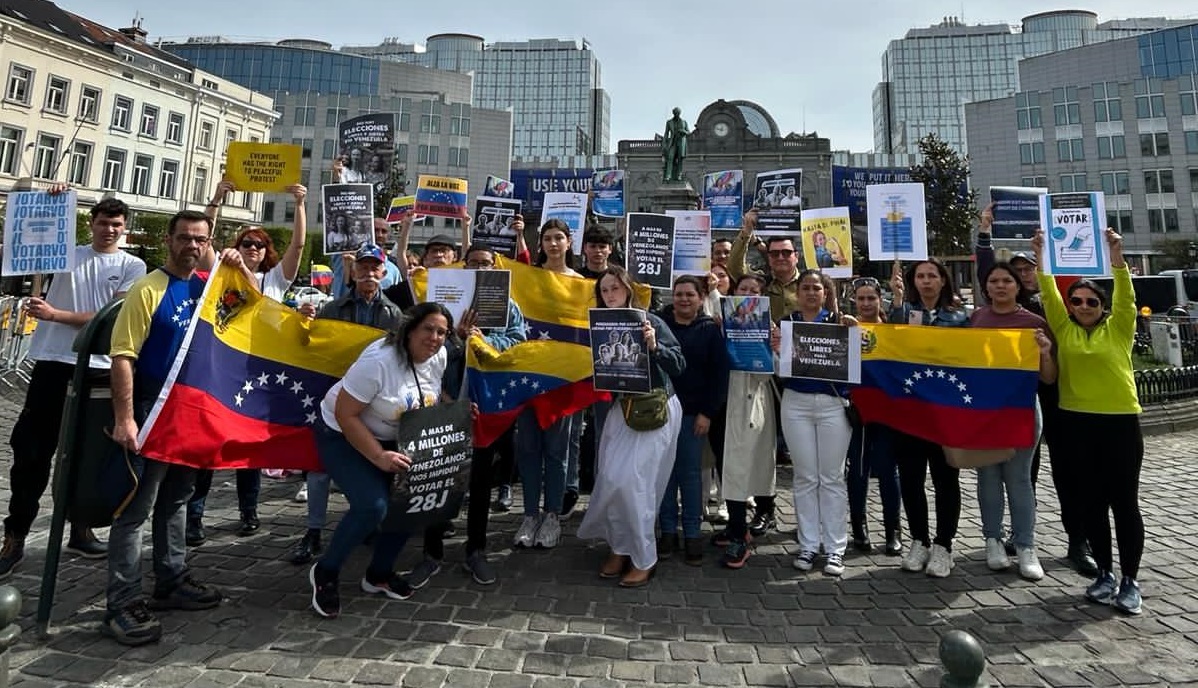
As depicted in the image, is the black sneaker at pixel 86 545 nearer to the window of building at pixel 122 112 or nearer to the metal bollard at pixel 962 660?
the metal bollard at pixel 962 660

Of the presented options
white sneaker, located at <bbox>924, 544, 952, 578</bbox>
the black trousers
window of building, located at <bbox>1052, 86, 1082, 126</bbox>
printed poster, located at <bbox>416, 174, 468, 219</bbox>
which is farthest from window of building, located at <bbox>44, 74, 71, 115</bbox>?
window of building, located at <bbox>1052, 86, 1082, 126</bbox>

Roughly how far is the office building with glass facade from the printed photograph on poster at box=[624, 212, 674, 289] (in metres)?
64.8

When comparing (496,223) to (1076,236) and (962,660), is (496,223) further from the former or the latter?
(962,660)

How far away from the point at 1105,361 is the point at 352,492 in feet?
18.5

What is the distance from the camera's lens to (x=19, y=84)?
35625 millimetres

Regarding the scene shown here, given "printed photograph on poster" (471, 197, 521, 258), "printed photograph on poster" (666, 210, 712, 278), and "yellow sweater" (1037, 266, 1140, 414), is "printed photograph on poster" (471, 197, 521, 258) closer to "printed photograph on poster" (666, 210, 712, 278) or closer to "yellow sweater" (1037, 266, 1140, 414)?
"printed photograph on poster" (666, 210, 712, 278)

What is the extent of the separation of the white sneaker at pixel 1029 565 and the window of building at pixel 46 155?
5137 cm

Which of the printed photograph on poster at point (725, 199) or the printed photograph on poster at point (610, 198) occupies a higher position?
the printed photograph on poster at point (610, 198)

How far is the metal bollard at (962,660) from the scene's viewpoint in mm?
2107

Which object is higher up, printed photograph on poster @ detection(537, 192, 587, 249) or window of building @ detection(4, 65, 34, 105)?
window of building @ detection(4, 65, 34, 105)

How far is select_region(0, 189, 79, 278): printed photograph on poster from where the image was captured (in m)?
4.62

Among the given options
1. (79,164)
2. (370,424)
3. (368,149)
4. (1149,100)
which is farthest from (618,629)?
(1149,100)

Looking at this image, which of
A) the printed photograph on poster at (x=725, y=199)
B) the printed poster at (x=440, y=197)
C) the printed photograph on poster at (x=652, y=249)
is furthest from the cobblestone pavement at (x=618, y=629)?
the printed photograph on poster at (x=725, y=199)

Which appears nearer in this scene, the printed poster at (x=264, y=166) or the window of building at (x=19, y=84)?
the printed poster at (x=264, y=166)
